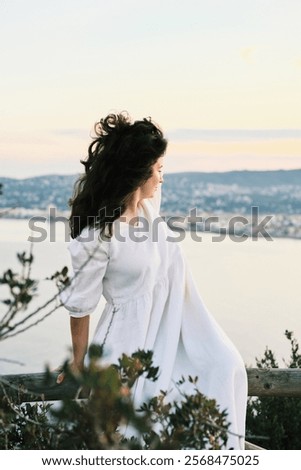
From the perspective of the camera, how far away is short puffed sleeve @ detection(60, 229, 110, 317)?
2.73 metres

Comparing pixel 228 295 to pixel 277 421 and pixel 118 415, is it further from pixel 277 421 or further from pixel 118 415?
pixel 118 415

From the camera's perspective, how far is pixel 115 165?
9.40 ft

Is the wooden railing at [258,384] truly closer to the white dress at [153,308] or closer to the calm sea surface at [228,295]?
the white dress at [153,308]

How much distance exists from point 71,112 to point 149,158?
19.8ft

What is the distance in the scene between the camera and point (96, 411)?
137 centimetres

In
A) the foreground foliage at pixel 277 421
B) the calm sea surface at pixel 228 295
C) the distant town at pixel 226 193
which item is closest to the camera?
the foreground foliage at pixel 277 421

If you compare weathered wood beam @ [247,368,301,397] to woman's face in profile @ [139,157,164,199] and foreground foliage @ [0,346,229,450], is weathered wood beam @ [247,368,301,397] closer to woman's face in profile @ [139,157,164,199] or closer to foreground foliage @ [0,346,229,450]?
woman's face in profile @ [139,157,164,199]

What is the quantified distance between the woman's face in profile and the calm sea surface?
3.87 ft

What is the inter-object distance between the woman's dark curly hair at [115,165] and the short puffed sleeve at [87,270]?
0.28 feet

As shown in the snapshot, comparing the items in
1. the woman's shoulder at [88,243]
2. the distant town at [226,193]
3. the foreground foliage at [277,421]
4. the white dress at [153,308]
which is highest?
the distant town at [226,193]

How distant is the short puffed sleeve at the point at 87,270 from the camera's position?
2.73 metres

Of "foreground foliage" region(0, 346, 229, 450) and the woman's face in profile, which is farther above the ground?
the woman's face in profile

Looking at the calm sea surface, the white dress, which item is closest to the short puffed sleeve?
the white dress

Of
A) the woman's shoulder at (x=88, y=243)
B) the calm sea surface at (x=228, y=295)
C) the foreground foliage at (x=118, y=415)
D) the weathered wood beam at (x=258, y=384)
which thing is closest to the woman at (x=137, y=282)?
the woman's shoulder at (x=88, y=243)
